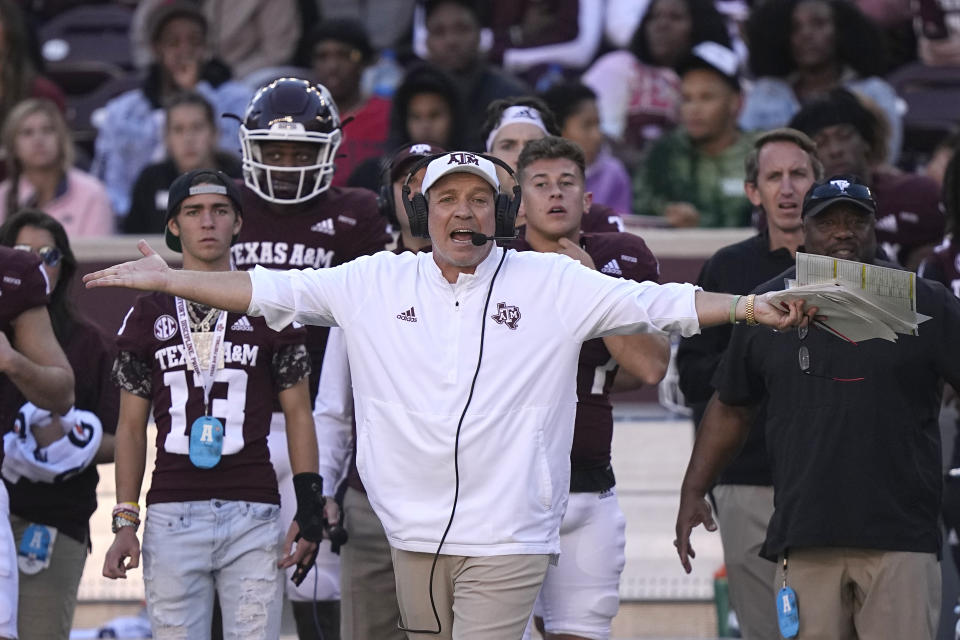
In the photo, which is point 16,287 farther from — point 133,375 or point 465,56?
point 465,56

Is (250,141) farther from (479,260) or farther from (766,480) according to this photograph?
(766,480)

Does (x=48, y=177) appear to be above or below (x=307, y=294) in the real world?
above

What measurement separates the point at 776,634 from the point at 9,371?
2863 millimetres

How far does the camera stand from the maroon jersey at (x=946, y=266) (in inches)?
259

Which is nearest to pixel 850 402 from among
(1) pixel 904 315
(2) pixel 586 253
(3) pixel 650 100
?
(1) pixel 904 315

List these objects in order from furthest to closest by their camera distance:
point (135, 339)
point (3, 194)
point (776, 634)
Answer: point (3, 194) → point (776, 634) → point (135, 339)

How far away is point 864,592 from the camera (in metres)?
5.29

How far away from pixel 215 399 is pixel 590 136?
364 cm

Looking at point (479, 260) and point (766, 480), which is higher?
point (479, 260)

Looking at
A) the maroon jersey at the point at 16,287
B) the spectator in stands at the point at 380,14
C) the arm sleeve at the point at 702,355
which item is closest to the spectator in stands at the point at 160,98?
the spectator in stands at the point at 380,14

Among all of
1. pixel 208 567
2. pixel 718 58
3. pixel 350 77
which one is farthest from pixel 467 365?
pixel 350 77

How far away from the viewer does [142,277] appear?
4551 mm

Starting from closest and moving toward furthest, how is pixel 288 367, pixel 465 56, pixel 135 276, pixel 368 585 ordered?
pixel 135 276
pixel 288 367
pixel 368 585
pixel 465 56

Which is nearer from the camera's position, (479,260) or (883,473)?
(479,260)
